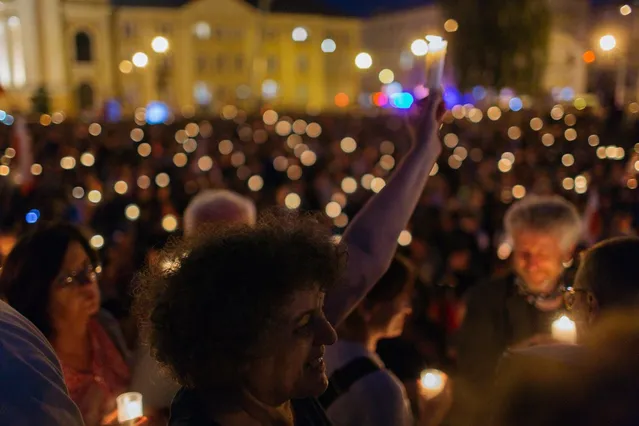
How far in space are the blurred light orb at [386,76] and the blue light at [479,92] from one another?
2198cm

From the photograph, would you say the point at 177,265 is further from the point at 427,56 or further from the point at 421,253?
the point at 421,253

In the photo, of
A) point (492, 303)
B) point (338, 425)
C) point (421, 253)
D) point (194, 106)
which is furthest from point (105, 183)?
point (194, 106)

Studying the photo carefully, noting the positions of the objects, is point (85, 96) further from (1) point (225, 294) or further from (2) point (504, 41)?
(1) point (225, 294)

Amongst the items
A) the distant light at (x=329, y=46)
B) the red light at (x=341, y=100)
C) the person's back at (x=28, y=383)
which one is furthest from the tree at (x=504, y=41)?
the person's back at (x=28, y=383)

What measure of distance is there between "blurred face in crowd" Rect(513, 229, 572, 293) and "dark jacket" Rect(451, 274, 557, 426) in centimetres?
8

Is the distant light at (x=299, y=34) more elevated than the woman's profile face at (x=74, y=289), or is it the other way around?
the woman's profile face at (x=74, y=289)

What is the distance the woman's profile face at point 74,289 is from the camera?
8.83 ft

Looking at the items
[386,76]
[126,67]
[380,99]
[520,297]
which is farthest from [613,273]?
[386,76]

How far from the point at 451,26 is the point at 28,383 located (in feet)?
140

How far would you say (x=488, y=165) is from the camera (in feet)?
42.1

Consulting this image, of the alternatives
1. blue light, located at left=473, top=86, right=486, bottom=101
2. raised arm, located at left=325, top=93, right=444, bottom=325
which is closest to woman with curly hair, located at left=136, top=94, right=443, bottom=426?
raised arm, located at left=325, top=93, right=444, bottom=325

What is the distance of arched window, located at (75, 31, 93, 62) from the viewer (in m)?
55.2

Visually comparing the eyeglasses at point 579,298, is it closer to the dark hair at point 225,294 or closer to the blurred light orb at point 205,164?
the dark hair at point 225,294

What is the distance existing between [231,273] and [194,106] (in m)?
61.5
